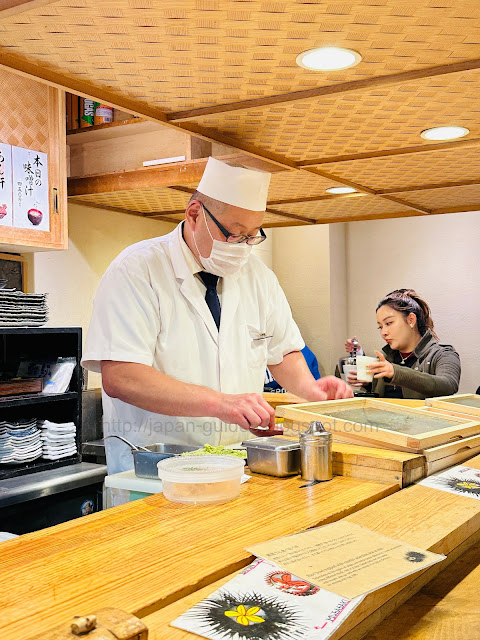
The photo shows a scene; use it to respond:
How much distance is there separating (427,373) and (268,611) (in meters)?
3.73

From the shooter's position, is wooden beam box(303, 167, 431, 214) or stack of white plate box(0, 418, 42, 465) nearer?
wooden beam box(303, 167, 431, 214)

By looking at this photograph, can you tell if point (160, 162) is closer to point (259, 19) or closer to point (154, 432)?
point (154, 432)

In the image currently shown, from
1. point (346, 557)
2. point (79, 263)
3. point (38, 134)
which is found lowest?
point (346, 557)

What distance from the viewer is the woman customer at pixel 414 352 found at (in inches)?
169

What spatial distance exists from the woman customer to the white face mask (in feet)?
6.28

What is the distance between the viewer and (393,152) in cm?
238

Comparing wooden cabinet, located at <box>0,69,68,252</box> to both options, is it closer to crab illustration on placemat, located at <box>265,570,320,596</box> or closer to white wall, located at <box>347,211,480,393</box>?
crab illustration on placemat, located at <box>265,570,320,596</box>

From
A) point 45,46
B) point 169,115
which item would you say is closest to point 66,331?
point 169,115

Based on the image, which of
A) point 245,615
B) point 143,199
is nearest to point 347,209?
point 143,199

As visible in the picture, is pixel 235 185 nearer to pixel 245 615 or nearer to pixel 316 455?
pixel 316 455

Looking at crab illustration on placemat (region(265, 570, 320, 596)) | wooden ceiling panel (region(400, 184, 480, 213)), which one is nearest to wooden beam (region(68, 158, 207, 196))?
wooden ceiling panel (region(400, 184, 480, 213))

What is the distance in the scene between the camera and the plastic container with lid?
5.09ft

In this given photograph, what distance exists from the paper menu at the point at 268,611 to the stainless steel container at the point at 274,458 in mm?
697

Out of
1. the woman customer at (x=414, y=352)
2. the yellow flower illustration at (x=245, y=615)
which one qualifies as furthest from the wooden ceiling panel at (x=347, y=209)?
the yellow flower illustration at (x=245, y=615)
